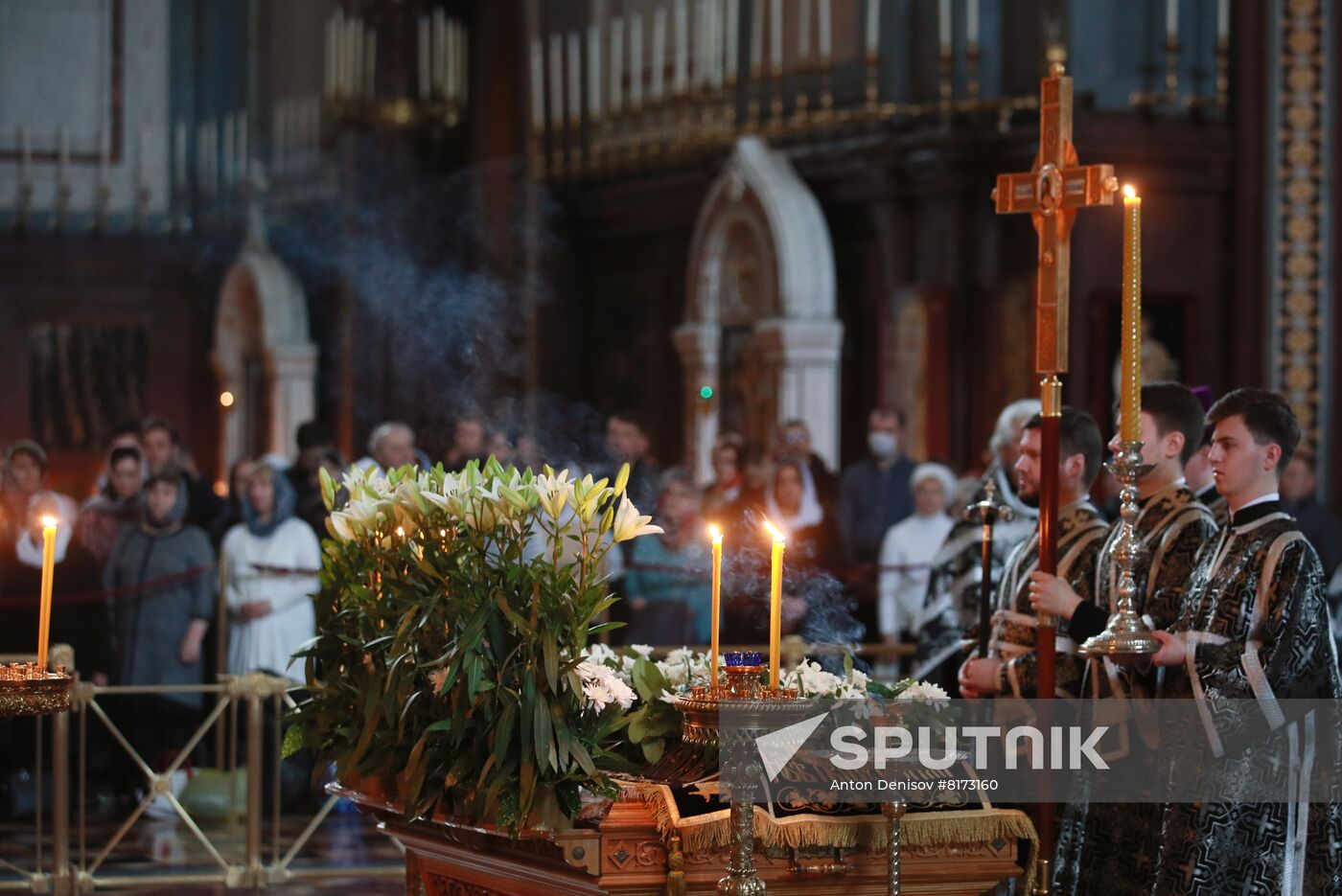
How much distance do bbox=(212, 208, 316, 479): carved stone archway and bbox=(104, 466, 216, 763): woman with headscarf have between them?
559cm

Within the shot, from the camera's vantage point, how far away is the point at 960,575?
725 cm

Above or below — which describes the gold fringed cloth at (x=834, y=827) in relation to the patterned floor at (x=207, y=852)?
above

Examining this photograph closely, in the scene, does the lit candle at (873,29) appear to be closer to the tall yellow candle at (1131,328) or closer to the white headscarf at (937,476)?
the white headscarf at (937,476)

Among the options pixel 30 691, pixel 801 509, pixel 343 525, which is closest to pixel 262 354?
pixel 801 509

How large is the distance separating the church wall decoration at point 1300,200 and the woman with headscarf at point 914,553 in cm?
249

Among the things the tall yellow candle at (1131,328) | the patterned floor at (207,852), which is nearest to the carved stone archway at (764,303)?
the patterned floor at (207,852)

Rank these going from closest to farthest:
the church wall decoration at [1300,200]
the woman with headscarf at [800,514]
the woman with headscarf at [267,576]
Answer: the woman with headscarf at [267,576], the woman with headscarf at [800,514], the church wall decoration at [1300,200]

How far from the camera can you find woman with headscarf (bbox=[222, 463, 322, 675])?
29.9ft

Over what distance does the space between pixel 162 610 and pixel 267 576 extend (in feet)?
1.50

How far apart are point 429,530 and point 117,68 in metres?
11.2

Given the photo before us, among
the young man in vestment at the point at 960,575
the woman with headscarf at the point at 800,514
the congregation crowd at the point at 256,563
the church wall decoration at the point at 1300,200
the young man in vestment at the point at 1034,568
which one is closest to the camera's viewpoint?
the young man in vestment at the point at 1034,568

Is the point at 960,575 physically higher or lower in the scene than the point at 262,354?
lower

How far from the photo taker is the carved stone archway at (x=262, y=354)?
14.9 metres

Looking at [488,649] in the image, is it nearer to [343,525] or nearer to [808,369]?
[343,525]
